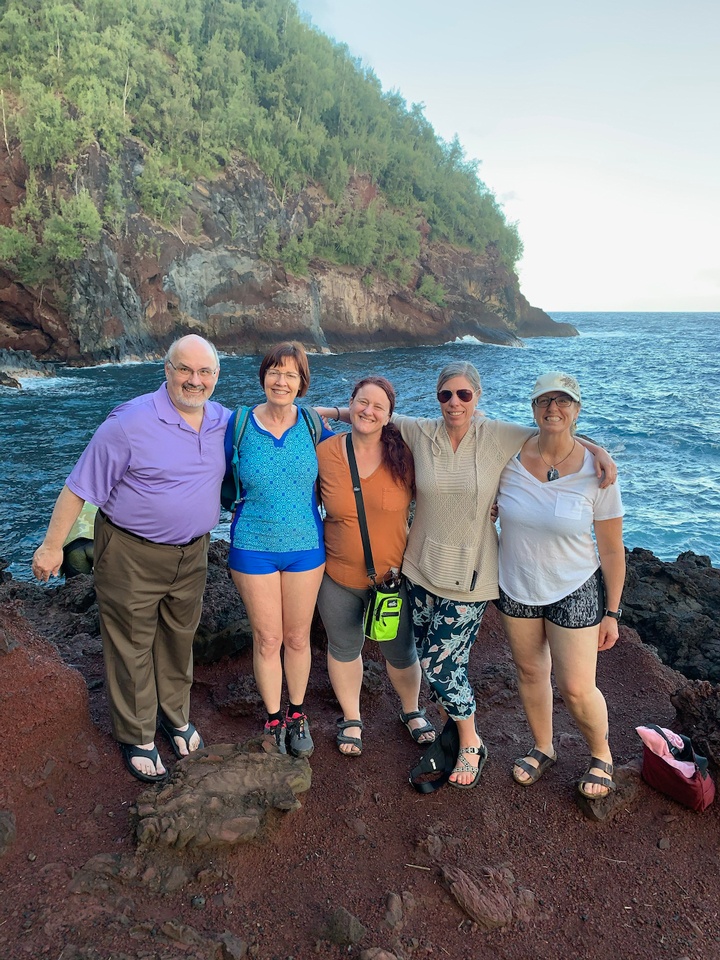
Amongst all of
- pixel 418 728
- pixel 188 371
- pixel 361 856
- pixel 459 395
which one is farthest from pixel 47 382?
pixel 361 856

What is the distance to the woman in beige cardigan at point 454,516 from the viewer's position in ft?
9.75

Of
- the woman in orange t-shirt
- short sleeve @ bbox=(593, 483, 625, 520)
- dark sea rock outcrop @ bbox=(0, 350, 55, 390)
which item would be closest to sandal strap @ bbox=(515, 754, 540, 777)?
the woman in orange t-shirt

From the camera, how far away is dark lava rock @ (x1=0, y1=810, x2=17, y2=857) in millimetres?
2574

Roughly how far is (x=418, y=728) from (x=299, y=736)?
782mm

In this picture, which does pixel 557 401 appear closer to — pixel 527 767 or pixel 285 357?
pixel 285 357

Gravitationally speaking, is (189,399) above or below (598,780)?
above

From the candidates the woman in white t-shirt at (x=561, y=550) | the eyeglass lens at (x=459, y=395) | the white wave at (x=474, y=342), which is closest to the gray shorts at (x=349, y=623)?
the woman in white t-shirt at (x=561, y=550)

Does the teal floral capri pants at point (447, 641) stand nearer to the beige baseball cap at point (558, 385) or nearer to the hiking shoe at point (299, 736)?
the hiking shoe at point (299, 736)

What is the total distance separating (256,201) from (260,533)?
43167 mm

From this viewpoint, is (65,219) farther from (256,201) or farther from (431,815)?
(431,815)

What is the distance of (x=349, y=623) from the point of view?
332 centimetres

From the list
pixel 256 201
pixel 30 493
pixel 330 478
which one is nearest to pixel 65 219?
pixel 256 201

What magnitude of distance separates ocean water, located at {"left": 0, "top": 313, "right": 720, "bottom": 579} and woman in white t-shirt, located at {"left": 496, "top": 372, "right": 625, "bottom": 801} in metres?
8.33

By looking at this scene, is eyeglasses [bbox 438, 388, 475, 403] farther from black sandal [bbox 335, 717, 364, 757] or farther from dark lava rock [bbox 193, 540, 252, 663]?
dark lava rock [bbox 193, 540, 252, 663]
